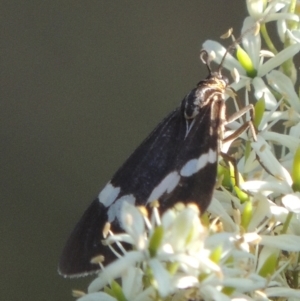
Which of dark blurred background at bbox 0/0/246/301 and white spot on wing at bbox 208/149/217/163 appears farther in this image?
dark blurred background at bbox 0/0/246/301

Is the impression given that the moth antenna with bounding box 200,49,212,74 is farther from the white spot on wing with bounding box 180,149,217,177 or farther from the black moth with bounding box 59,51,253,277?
the white spot on wing with bounding box 180,149,217,177

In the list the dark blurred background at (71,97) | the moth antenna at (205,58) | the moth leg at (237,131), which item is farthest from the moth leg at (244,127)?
the dark blurred background at (71,97)

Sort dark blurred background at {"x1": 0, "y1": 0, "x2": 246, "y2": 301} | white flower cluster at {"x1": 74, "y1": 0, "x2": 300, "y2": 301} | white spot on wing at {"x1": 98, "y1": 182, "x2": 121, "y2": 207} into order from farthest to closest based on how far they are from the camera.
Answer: dark blurred background at {"x1": 0, "y1": 0, "x2": 246, "y2": 301}, white spot on wing at {"x1": 98, "y1": 182, "x2": 121, "y2": 207}, white flower cluster at {"x1": 74, "y1": 0, "x2": 300, "y2": 301}

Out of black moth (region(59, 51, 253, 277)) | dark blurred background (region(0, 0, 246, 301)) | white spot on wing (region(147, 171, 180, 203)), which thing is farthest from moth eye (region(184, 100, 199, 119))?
dark blurred background (region(0, 0, 246, 301))

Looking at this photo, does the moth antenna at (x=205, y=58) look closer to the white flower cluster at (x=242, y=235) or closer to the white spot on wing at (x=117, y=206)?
the white flower cluster at (x=242, y=235)

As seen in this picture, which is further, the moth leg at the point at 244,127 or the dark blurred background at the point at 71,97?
the dark blurred background at the point at 71,97

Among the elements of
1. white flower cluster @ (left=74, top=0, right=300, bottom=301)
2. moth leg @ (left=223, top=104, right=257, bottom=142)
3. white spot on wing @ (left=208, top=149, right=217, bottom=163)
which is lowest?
white flower cluster @ (left=74, top=0, right=300, bottom=301)

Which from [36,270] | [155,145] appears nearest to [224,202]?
[155,145]
